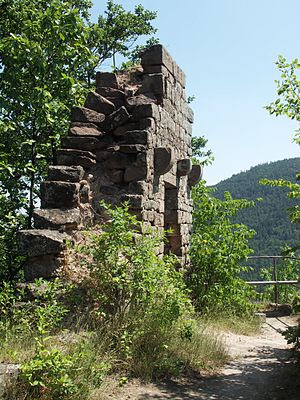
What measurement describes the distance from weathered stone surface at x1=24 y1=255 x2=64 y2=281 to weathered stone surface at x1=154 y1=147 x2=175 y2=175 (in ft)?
7.06

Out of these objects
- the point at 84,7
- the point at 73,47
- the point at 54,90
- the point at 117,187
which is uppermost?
the point at 84,7

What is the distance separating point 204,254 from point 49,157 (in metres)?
3.31

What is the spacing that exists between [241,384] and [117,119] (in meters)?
3.78

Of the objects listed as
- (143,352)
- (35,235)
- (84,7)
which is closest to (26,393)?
(143,352)

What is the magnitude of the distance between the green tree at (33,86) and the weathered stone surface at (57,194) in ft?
1.51

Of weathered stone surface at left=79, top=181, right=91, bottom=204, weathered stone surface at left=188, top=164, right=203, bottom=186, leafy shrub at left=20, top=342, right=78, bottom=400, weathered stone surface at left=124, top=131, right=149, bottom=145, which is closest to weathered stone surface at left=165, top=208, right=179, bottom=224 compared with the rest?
weathered stone surface at left=188, top=164, right=203, bottom=186

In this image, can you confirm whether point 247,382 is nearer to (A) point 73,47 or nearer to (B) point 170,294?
(B) point 170,294

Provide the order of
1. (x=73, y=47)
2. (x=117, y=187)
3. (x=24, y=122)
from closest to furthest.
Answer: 1. (x=117, y=187)
2. (x=73, y=47)
3. (x=24, y=122)

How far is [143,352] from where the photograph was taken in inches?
166

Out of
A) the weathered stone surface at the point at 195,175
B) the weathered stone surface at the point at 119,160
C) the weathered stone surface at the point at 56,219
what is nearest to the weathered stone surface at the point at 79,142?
the weathered stone surface at the point at 119,160

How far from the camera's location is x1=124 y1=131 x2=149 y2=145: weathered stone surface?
19.6ft

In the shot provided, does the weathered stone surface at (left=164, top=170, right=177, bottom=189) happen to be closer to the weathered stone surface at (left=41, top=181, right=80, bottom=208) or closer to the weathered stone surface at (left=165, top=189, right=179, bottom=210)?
the weathered stone surface at (left=165, top=189, right=179, bottom=210)

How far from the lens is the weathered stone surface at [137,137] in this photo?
235 inches

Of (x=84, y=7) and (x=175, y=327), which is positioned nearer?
(x=175, y=327)
